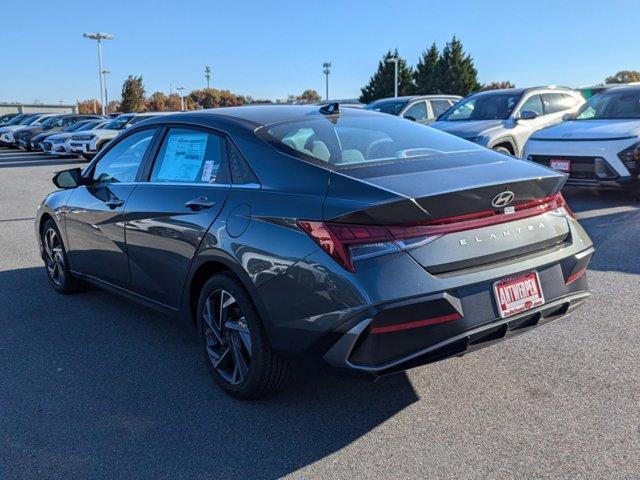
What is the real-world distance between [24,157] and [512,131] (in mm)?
21126

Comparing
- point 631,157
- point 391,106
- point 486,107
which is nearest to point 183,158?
point 631,157

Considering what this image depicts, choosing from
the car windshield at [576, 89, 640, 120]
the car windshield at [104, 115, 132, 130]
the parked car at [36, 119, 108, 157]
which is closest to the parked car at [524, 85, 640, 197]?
the car windshield at [576, 89, 640, 120]

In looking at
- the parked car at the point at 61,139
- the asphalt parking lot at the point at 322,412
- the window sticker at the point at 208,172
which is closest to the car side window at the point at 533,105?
the asphalt parking lot at the point at 322,412

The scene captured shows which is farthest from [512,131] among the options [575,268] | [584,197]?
[575,268]

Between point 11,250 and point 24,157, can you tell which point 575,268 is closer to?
point 11,250

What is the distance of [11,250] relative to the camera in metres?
7.45

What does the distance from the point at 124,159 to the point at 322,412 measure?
255 centimetres

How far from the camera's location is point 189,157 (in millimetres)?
3916

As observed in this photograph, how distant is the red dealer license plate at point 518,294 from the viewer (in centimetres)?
292

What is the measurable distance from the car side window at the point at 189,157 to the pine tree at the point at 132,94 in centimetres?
6070

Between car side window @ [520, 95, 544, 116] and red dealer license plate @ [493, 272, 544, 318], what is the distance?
8.81 m

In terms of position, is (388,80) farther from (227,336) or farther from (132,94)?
(227,336)

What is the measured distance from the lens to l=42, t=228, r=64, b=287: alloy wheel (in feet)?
18.2

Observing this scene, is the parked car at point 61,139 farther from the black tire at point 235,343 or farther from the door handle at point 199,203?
→ the black tire at point 235,343
